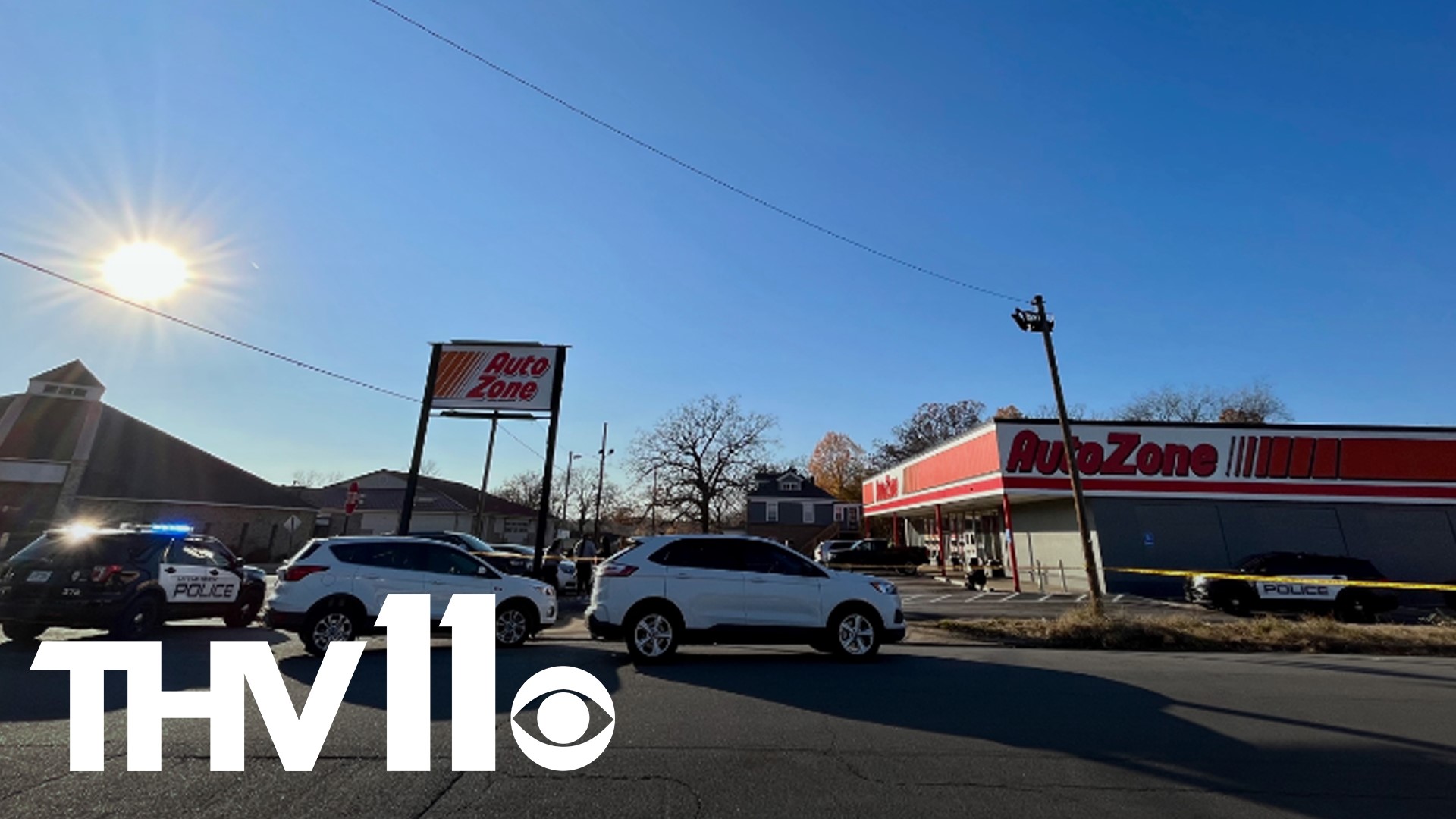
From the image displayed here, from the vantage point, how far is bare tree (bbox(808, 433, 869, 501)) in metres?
76.4

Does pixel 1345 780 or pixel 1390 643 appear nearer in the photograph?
pixel 1345 780

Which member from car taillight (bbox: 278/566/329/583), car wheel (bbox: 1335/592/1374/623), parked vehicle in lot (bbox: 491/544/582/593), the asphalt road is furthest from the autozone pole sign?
car wheel (bbox: 1335/592/1374/623)

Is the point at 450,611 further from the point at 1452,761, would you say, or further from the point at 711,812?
the point at 1452,761

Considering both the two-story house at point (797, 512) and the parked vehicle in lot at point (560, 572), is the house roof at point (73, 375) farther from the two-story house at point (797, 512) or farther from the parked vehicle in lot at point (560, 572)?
the two-story house at point (797, 512)

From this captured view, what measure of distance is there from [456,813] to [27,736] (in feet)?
13.8

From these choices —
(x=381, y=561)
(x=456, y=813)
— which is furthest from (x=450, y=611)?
(x=456, y=813)

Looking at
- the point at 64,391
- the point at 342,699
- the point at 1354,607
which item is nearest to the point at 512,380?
the point at 342,699

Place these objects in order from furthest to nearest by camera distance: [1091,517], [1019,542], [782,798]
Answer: [1019,542] < [1091,517] < [782,798]

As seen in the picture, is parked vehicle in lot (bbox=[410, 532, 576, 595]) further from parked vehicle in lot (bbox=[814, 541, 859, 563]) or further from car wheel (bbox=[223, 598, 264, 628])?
parked vehicle in lot (bbox=[814, 541, 859, 563])

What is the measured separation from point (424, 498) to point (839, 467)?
44103 millimetres

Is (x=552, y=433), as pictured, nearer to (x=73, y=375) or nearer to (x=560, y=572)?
(x=560, y=572)

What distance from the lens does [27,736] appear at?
213 inches

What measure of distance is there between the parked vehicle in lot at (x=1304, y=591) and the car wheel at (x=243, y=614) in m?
21.8

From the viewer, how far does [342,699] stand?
6.78 meters
